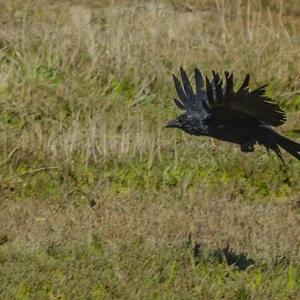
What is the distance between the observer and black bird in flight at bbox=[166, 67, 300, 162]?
5.50 metres

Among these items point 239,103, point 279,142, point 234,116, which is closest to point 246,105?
point 239,103

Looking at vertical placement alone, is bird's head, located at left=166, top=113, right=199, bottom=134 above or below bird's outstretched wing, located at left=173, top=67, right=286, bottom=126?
below

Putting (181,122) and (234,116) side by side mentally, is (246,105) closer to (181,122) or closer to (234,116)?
(234,116)

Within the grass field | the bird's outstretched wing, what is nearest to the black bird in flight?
the bird's outstretched wing

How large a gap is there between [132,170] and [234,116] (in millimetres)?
2073

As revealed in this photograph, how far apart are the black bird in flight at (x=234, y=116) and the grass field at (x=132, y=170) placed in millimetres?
696

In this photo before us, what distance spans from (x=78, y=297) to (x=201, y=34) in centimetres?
516

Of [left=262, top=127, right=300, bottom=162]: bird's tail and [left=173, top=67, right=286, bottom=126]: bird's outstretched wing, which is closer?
[left=173, top=67, right=286, bottom=126]: bird's outstretched wing

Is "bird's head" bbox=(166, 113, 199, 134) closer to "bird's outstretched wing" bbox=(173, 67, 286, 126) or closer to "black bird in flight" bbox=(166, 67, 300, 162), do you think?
"black bird in flight" bbox=(166, 67, 300, 162)

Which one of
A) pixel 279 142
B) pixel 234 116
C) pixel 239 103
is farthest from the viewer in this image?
pixel 279 142

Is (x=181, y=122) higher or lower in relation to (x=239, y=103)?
lower

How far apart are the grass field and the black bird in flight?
0.70 metres

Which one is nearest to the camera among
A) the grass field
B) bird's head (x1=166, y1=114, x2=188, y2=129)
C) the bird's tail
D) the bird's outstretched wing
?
the bird's outstretched wing

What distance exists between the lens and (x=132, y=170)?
25.4 feet
